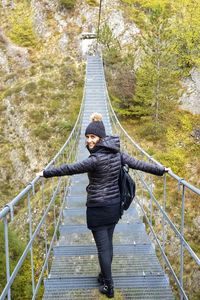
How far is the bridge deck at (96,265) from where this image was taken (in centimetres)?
395

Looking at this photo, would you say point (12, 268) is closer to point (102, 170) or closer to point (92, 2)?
point (102, 170)

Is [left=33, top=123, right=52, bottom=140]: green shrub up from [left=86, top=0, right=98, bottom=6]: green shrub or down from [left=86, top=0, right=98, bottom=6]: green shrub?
down

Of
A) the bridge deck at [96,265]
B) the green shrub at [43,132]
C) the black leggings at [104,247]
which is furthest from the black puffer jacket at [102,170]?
the green shrub at [43,132]

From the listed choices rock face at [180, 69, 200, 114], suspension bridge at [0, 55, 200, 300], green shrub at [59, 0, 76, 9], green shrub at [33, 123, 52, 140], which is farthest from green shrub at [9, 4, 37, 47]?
suspension bridge at [0, 55, 200, 300]

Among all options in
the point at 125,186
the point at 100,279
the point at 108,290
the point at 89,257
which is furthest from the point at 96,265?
the point at 125,186

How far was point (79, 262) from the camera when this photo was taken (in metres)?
4.62

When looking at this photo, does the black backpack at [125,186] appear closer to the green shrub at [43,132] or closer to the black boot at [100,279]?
the black boot at [100,279]

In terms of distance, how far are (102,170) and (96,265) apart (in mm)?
1570

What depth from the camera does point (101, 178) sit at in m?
3.59

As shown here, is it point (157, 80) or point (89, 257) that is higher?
point (157, 80)

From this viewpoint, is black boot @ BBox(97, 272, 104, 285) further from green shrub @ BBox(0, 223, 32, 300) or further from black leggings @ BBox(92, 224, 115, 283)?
green shrub @ BBox(0, 223, 32, 300)

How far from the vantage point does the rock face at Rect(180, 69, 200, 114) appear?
20047mm

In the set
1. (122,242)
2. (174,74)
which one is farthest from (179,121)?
(122,242)

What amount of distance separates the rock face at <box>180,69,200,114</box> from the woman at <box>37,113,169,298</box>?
17.1m
